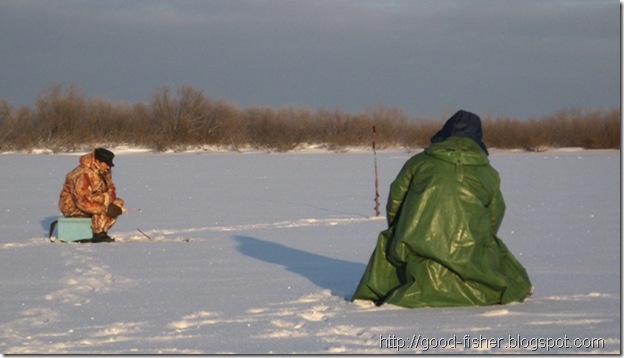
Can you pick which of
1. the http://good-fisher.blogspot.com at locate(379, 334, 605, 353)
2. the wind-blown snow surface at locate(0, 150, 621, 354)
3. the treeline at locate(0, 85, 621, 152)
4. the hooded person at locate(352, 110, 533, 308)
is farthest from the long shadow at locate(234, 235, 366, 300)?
the treeline at locate(0, 85, 621, 152)

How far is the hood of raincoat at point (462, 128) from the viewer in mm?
7406

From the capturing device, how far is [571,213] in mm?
15156

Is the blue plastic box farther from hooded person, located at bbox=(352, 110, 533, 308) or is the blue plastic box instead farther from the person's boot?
hooded person, located at bbox=(352, 110, 533, 308)

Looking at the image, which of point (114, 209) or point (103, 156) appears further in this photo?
point (103, 156)

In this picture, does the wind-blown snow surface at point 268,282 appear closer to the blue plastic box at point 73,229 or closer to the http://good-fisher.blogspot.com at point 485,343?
the http://good-fisher.blogspot.com at point 485,343

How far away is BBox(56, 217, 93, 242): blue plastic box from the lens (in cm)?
1196

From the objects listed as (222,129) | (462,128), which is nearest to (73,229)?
(462,128)

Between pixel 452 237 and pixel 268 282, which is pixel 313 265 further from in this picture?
pixel 452 237

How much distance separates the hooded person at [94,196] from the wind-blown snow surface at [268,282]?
34 cm

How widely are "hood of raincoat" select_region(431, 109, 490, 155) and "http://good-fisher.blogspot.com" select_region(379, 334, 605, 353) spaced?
1718 mm

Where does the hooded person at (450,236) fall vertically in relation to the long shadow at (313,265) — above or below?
above

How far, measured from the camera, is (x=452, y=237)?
7.04 metres

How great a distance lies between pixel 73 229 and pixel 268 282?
391 cm

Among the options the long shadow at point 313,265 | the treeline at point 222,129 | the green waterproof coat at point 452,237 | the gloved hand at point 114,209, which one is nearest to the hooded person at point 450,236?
the green waterproof coat at point 452,237
